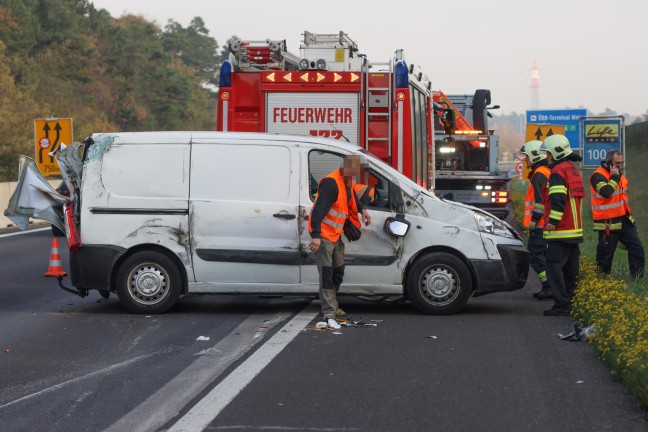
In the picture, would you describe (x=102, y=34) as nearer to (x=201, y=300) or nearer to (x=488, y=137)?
(x=488, y=137)

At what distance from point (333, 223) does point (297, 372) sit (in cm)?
287

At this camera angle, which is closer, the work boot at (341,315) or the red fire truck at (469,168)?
the work boot at (341,315)

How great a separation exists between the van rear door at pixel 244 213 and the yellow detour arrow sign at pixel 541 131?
13011mm

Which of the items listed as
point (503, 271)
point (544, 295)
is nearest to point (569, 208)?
point (503, 271)

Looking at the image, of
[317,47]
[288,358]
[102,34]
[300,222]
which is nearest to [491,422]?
[288,358]

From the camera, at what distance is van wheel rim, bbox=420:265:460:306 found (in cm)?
1143

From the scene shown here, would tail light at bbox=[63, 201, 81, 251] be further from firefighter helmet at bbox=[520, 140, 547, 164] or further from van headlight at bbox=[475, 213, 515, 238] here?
firefighter helmet at bbox=[520, 140, 547, 164]

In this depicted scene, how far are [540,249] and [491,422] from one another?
291 inches

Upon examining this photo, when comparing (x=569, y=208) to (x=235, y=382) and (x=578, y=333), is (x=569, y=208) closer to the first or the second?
(x=578, y=333)

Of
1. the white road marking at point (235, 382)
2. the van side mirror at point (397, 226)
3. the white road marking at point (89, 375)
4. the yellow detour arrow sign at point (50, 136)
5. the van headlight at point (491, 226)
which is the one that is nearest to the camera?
the white road marking at point (235, 382)

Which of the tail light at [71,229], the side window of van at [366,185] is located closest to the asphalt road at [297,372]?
the tail light at [71,229]

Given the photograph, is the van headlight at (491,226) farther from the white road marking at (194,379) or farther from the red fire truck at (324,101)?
the red fire truck at (324,101)

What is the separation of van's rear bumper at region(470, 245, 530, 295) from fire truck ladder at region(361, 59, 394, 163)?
3019 mm

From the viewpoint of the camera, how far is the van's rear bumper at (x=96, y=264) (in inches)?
453
